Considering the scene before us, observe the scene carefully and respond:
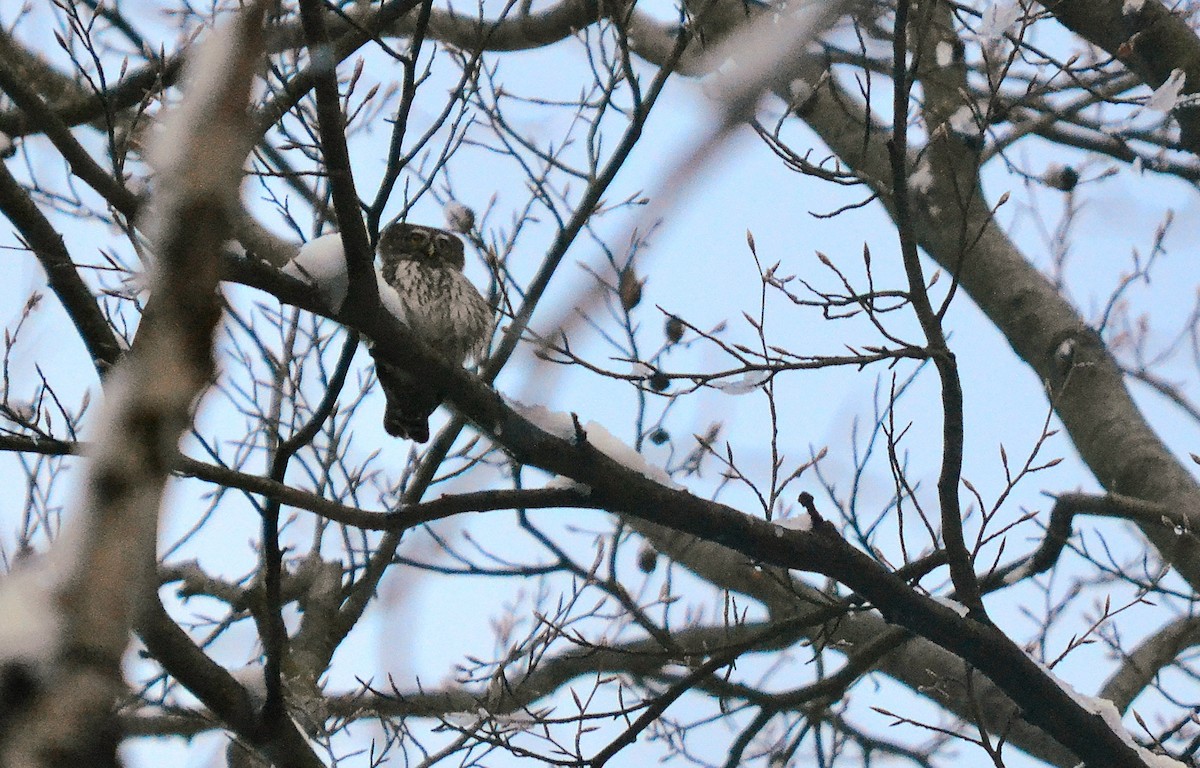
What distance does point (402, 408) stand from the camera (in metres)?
4.91

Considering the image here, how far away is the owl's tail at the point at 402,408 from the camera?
15.5ft

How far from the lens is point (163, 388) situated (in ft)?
1.18

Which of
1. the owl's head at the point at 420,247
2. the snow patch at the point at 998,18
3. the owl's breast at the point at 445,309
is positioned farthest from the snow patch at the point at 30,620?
the owl's head at the point at 420,247

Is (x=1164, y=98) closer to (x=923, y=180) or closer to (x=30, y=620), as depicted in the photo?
(x=923, y=180)

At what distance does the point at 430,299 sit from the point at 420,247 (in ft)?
1.59

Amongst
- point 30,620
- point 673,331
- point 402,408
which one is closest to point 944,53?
point 673,331

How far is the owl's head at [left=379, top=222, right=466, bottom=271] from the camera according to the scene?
19.5 ft

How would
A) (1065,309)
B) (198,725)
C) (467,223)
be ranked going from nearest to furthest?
(467,223) < (198,725) < (1065,309)

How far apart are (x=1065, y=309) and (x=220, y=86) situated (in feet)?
18.5

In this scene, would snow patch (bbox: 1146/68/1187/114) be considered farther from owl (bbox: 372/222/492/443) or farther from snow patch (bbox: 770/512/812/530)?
owl (bbox: 372/222/492/443)

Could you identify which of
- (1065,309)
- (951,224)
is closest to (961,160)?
(951,224)

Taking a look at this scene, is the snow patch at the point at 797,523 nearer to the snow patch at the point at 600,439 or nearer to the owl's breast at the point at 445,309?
the snow patch at the point at 600,439

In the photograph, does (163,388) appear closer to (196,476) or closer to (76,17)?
(196,476)

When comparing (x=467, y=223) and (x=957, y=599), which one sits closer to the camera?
(x=957, y=599)
